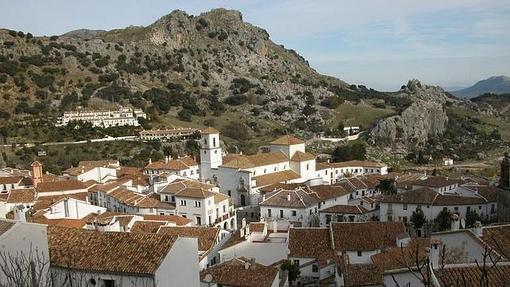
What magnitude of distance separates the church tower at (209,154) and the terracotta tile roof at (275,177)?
4.82 metres

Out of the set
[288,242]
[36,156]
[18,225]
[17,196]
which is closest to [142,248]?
[18,225]

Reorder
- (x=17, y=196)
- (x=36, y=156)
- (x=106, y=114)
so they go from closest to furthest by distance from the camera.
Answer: (x=17, y=196)
(x=36, y=156)
(x=106, y=114)

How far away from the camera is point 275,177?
47531mm

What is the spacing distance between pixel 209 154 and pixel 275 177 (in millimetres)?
6693

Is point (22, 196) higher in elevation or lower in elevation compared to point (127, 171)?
higher

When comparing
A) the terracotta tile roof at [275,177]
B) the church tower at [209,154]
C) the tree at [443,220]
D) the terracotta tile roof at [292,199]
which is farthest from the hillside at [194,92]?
the tree at [443,220]

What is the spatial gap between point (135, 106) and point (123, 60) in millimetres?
26394

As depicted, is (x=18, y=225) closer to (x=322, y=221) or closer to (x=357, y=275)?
(x=357, y=275)

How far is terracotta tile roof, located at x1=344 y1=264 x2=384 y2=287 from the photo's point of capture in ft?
59.8

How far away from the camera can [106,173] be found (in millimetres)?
53969

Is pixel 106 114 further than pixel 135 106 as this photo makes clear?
No

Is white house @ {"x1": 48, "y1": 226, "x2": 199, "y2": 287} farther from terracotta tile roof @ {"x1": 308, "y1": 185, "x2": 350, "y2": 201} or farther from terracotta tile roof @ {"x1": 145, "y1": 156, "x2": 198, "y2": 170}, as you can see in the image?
terracotta tile roof @ {"x1": 145, "y1": 156, "x2": 198, "y2": 170}

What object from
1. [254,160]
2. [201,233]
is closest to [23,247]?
[201,233]

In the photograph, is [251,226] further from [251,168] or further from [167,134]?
[167,134]
